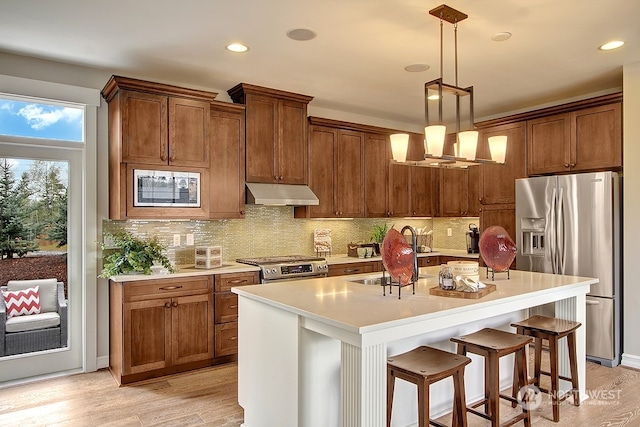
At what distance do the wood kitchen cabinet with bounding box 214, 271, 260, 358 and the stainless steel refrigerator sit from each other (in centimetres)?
301

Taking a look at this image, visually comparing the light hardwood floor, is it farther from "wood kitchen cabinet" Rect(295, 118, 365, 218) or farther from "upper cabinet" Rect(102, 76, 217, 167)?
"wood kitchen cabinet" Rect(295, 118, 365, 218)

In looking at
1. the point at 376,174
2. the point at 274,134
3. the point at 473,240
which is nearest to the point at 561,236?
the point at 473,240

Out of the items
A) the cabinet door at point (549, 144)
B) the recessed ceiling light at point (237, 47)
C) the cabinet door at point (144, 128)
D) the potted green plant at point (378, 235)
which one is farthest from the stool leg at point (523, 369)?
the cabinet door at point (144, 128)

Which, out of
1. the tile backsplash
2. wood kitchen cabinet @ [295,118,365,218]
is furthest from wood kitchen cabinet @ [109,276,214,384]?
wood kitchen cabinet @ [295,118,365,218]

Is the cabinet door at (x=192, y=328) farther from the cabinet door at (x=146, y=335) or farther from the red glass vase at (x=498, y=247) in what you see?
the red glass vase at (x=498, y=247)

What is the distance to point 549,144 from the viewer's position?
15.5 ft

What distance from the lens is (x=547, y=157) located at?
476 centimetres

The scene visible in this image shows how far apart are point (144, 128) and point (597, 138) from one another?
13.9ft

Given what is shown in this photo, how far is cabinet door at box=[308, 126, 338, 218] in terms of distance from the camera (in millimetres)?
5164

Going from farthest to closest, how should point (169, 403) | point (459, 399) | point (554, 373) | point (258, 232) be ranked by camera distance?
1. point (258, 232)
2. point (169, 403)
3. point (554, 373)
4. point (459, 399)

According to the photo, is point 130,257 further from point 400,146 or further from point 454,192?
point 454,192

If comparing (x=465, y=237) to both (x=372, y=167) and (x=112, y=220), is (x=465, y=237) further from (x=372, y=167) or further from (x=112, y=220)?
(x=112, y=220)

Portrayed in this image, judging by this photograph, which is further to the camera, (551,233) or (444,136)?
(551,233)

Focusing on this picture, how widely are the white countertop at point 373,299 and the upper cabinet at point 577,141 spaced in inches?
63.9
